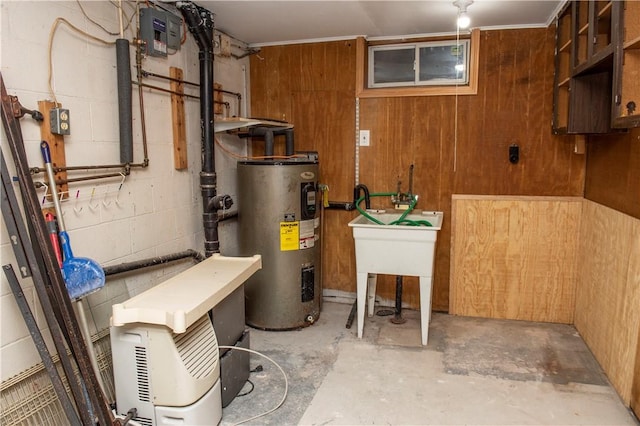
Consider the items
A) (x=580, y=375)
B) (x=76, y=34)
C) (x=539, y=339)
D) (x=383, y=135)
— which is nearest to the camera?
(x=76, y=34)

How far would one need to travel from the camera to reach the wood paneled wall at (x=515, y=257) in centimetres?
325

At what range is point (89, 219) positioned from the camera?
2158 millimetres

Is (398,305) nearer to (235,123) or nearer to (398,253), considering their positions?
(398,253)

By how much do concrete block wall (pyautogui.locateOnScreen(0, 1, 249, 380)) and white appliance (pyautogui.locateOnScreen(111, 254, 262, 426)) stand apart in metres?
0.37

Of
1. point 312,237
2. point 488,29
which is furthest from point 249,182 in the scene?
point 488,29

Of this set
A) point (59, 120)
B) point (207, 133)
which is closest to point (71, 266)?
point (59, 120)

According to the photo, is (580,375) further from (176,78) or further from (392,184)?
(176,78)

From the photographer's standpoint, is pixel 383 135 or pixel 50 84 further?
pixel 383 135

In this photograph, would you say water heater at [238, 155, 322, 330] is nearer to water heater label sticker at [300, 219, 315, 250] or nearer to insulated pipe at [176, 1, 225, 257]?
water heater label sticker at [300, 219, 315, 250]

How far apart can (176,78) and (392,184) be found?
1.79m

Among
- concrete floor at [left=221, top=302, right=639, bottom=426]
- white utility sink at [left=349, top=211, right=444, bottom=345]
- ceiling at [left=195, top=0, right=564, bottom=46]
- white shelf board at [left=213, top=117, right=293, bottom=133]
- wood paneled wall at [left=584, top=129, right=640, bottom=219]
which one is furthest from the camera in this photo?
white shelf board at [left=213, top=117, right=293, bottom=133]

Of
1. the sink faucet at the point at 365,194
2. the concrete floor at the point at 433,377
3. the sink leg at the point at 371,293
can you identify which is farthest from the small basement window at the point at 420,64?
the concrete floor at the point at 433,377

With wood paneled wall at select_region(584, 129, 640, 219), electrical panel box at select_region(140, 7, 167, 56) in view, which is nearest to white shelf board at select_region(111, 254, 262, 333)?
electrical panel box at select_region(140, 7, 167, 56)

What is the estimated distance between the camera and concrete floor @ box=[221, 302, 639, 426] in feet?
7.22
